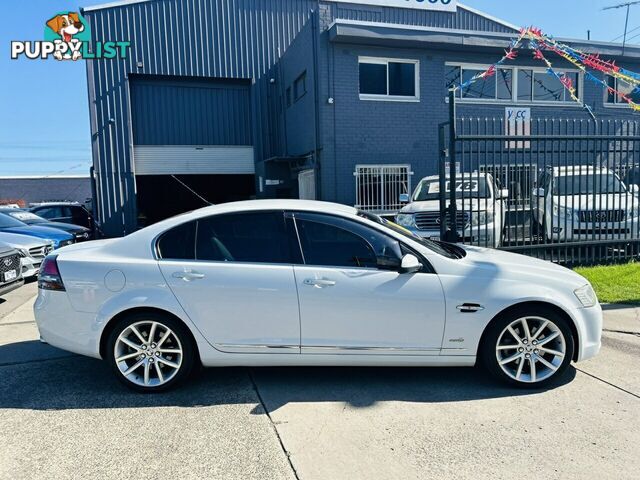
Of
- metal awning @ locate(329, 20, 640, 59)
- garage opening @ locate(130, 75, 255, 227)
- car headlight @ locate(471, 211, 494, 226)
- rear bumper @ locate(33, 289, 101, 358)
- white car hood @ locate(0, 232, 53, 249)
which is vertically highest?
metal awning @ locate(329, 20, 640, 59)

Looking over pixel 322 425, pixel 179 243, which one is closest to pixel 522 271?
pixel 322 425

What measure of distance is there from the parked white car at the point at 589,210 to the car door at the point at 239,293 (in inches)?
228

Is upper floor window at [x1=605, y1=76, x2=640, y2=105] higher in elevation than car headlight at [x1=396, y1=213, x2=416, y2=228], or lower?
higher

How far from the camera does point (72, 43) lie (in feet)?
54.6

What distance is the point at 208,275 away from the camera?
12.1ft

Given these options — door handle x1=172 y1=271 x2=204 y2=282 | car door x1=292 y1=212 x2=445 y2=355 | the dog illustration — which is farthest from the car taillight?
the dog illustration

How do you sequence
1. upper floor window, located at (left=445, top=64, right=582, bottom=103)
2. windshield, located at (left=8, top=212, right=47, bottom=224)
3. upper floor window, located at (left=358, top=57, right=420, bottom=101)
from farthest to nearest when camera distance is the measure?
upper floor window, located at (left=445, top=64, right=582, bottom=103), upper floor window, located at (left=358, top=57, right=420, bottom=101), windshield, located at (left=8, top=212, right=47, bottom=224)

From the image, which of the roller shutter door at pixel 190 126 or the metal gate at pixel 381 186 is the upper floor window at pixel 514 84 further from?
the roller shutter door at pixel 190 126

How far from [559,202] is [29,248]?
9.69 m

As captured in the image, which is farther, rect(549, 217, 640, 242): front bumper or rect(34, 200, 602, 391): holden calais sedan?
rect(549, 217, 640, 242): front bumper

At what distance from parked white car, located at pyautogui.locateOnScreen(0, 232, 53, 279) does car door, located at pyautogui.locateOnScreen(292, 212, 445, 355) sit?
714 centimetres

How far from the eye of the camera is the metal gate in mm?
13633

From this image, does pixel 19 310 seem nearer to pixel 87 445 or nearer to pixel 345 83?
pixel 87 445

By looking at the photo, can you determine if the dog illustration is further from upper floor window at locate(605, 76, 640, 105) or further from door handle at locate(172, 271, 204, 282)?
upper floor window at locate(605, 76, 640, 105)
